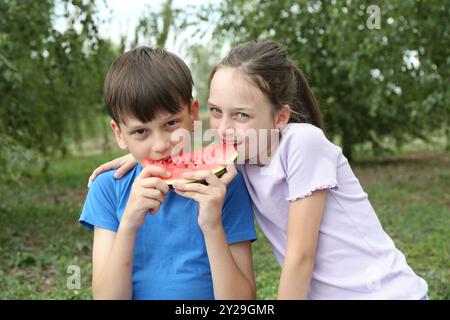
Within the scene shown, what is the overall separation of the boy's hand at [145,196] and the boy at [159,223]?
0.13 feet

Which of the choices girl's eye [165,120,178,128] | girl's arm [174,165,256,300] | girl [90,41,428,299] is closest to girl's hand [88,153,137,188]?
girl [90,41,428,299]

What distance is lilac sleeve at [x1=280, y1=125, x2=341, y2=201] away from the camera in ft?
6.47

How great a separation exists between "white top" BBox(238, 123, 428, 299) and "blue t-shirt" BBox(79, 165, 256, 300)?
0.09 m

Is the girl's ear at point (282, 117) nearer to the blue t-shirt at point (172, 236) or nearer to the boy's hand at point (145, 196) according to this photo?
the blue t-shirt at point (172, 236)

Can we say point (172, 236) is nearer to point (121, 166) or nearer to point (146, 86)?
point (121, 166)

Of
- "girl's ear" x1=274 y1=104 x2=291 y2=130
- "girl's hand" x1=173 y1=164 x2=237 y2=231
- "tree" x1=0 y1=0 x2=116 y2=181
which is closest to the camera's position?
"girl's hand" x1=173 y1=164 x2=237 y2=231

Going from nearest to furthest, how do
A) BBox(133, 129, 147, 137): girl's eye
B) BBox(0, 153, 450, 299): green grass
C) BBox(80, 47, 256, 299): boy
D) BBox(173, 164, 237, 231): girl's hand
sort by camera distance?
BBox(173, 164, 237, 231): girl's hand, BBox(80, 47, 256, 299): boy, BBox(133, 129, 147, 137): girl's eye, BBox(0, 153, 450, 299): green grass

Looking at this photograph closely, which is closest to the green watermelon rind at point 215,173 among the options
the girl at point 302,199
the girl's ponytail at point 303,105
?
the girl at point 302,199

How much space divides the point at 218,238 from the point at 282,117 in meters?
0.51

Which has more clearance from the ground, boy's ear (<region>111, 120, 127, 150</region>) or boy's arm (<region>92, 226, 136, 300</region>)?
boy's ear (<region>111, 120, 127, 150</region>)

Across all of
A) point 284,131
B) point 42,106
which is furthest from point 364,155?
point 284,131

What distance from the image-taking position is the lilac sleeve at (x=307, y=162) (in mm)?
1971

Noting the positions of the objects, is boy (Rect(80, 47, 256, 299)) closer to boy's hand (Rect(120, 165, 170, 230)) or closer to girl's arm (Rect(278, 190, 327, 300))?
boy's hand (Rect(120, 165, 170, 230))
